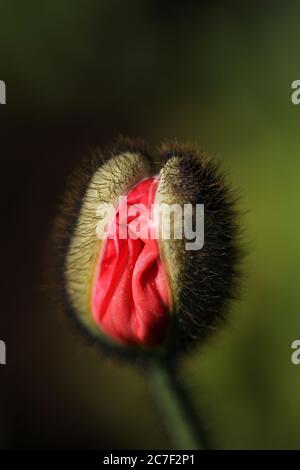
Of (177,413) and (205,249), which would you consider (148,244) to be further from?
(177,413)

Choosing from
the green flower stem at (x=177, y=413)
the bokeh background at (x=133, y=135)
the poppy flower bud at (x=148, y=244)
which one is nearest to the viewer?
the poppy flower bud at (x=148, y=244)

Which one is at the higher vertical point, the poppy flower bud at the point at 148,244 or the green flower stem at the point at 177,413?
the poppy flower bud at the point at 148,244

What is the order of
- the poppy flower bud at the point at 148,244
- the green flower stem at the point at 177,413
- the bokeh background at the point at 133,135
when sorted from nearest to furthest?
the poppy flower bud at the point at 148,244 < the green flower stem at the point at 177,413 < the bokeh background at the point at 133,135

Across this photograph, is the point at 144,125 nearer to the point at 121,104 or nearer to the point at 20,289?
the point at 121,104

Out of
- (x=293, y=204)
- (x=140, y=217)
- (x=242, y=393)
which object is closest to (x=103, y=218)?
(x=140, y=217)

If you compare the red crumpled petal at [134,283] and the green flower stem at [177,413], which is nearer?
the red crumpled petal at [134,283]

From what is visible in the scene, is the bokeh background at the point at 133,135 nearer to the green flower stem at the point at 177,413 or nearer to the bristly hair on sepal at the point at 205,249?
the green flower stem at the point at 177,413

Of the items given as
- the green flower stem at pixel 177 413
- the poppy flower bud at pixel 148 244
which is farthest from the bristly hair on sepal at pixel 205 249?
the green flower stem at pixel 177 413
